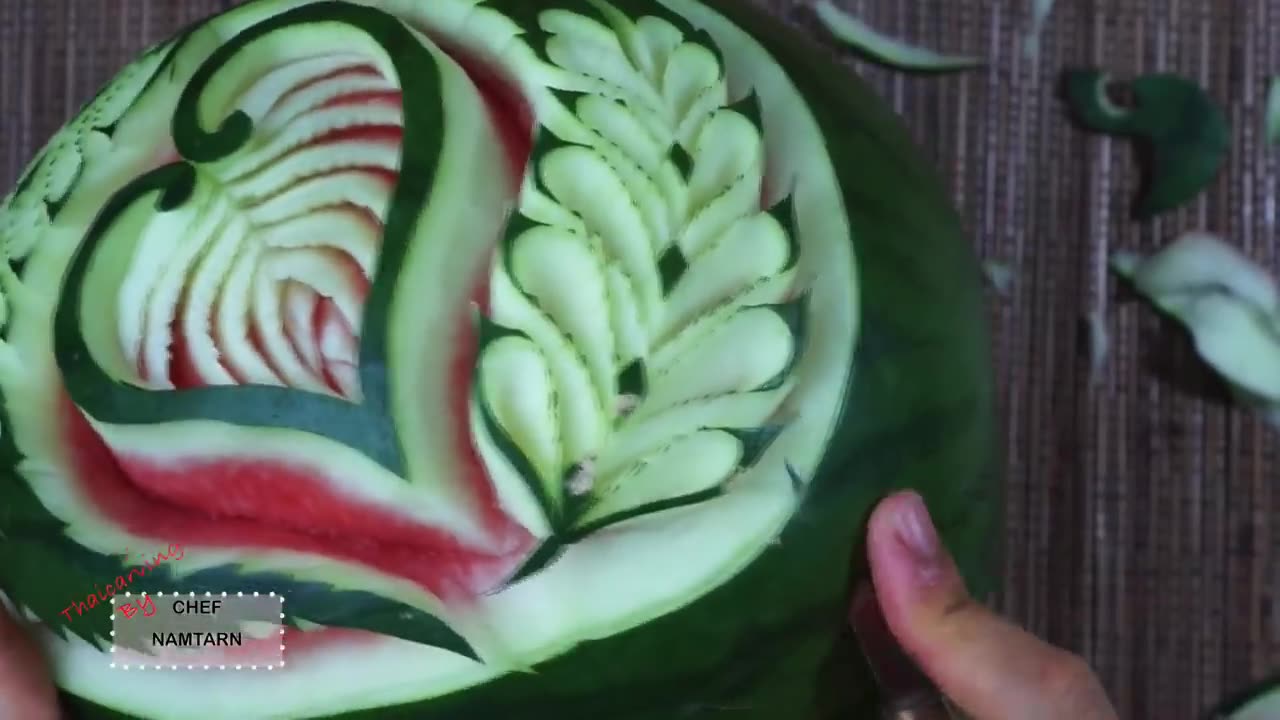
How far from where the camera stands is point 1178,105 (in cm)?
96

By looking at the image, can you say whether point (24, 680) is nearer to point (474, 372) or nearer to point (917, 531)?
point (474, 372)

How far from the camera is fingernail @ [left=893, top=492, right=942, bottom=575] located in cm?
57

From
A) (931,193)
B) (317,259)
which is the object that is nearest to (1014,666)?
(931,193)

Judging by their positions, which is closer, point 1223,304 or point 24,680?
point 24,680

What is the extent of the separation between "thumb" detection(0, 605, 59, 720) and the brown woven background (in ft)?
1.79

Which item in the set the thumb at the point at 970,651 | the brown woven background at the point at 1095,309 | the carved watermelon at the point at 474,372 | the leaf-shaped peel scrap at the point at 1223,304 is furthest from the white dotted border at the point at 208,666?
the leaf-shaped peel scrap at the point at 1223,304

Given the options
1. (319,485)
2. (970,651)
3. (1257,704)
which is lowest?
(1257,704)

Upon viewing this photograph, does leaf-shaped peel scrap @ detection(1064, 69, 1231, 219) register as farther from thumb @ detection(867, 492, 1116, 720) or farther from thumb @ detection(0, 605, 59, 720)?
thumb @ detection(0, 605, 59, 720)

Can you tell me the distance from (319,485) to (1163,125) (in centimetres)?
76

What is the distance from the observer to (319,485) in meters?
0.53

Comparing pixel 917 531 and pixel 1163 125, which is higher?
pixel 1163 125

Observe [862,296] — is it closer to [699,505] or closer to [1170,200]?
[699,505]

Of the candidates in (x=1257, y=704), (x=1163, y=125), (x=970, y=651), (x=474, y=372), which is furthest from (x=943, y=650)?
(x=1163, y=125)

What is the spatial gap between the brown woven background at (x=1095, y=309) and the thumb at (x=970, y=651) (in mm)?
318
